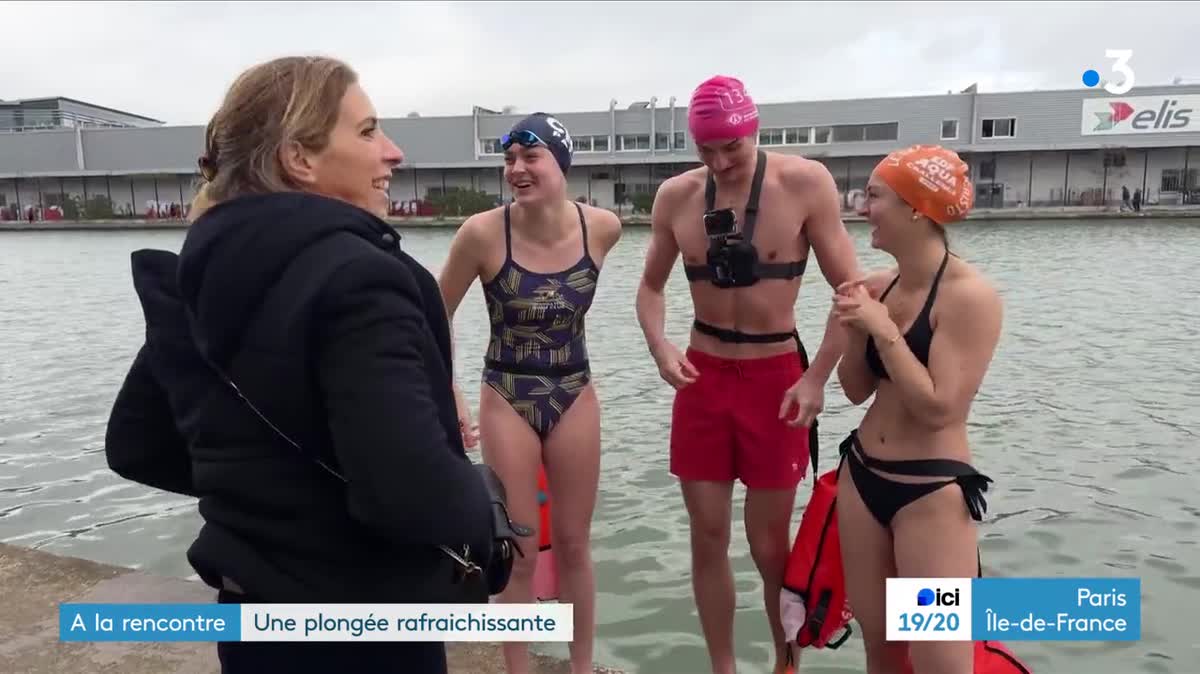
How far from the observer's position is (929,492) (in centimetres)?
245

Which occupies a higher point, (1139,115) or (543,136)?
(1139,115)

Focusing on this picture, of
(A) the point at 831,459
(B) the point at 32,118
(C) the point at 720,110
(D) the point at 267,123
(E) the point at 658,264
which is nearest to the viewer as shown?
(D) the point at 267,123

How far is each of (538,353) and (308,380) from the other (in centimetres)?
189

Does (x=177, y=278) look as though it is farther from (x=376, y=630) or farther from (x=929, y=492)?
(x=929, y=492)

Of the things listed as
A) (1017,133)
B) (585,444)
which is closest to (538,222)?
(585,444)

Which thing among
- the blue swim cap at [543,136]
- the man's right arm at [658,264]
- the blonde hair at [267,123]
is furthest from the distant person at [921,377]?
the blonde hair at [267,123]

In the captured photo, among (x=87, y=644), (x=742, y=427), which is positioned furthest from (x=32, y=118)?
(x=742, y=427)

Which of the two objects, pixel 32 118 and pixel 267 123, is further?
pixel 32 118

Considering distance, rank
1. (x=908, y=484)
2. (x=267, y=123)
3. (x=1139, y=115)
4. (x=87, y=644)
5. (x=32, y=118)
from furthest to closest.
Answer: (x=32, y=118) → (x=1139, y=115) → (x=87, y=644) → (x=908, y=484) → (x=267, y=123)

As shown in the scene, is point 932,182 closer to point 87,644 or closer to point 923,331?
point 923,331

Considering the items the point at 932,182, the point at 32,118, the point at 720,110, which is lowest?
the point at 932,182

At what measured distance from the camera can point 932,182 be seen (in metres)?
2.44

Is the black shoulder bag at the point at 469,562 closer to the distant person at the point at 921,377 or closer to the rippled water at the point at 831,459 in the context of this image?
the distant person at the point at 921,377

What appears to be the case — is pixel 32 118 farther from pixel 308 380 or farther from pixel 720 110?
pixel 308 380
